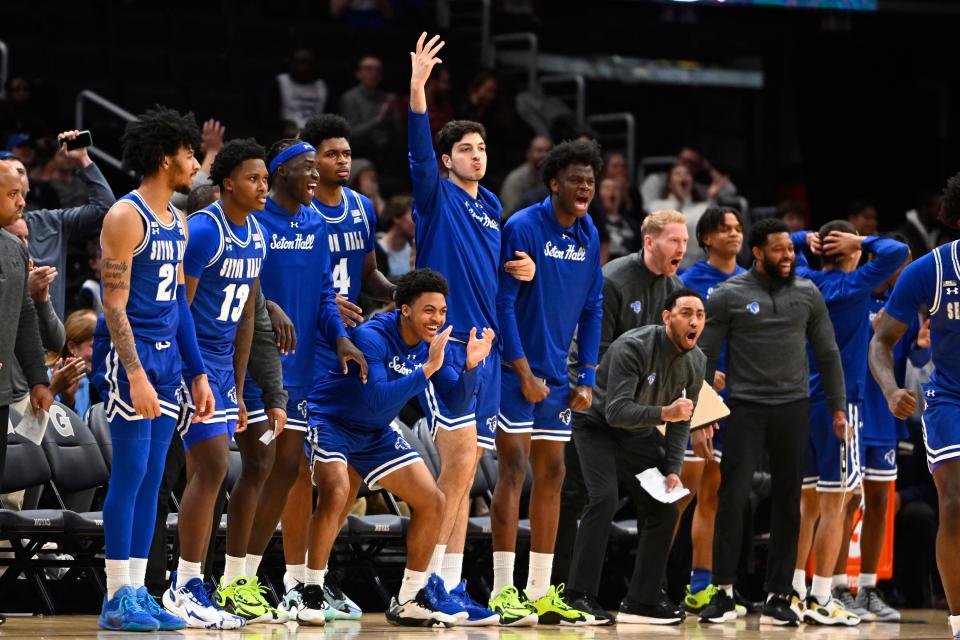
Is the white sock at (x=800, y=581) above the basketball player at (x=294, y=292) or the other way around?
the other way around

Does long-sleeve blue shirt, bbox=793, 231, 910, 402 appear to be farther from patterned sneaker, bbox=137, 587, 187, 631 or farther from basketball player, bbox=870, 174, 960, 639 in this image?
patterned sneaker, bbox=137, 587, 187, 631

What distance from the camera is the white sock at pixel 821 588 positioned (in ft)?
30.0

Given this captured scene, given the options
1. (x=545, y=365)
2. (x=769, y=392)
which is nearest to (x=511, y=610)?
(x=545, y=365)

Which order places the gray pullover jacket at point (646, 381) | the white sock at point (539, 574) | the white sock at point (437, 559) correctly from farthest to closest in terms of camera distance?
the gray pullover jacket at point (646, 381) → the white sock at point (539, 574) → the white sock at point (437, 559)

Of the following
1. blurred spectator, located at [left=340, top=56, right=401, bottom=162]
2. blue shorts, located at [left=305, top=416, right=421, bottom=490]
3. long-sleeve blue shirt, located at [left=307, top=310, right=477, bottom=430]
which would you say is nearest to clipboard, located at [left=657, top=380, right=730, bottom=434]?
long-sleeve blue shirt, located at [left=307, top=310, right=477, bottom=430]

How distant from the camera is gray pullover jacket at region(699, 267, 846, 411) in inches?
356

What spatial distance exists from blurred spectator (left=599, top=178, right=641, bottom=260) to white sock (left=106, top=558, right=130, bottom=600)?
706cm

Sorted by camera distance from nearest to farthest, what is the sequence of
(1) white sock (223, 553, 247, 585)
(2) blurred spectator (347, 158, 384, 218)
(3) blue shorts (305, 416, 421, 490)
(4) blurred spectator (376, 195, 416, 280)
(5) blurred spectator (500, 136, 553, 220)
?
(1) white sock (223, 553, 247, 585), (3) blue shorts (305, 416, 421, 490), (4) blurred spectator (376, 195, 416, 280), (2) blurred spectator (347, 158, 384, 218), (5) blurred spectator (500, 136, 553, 220)

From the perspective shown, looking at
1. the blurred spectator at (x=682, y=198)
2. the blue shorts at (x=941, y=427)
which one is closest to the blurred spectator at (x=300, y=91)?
the blurred spectator at (x=682, y=198)

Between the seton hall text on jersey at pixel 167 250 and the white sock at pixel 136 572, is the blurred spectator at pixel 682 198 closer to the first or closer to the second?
the seton hall text on jersey at pixel 167 250

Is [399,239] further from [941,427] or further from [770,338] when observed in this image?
[941,427]

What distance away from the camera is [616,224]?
13.4 meters

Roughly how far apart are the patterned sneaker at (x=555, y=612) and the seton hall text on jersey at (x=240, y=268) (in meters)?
2.26

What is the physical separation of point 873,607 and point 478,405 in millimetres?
3428
